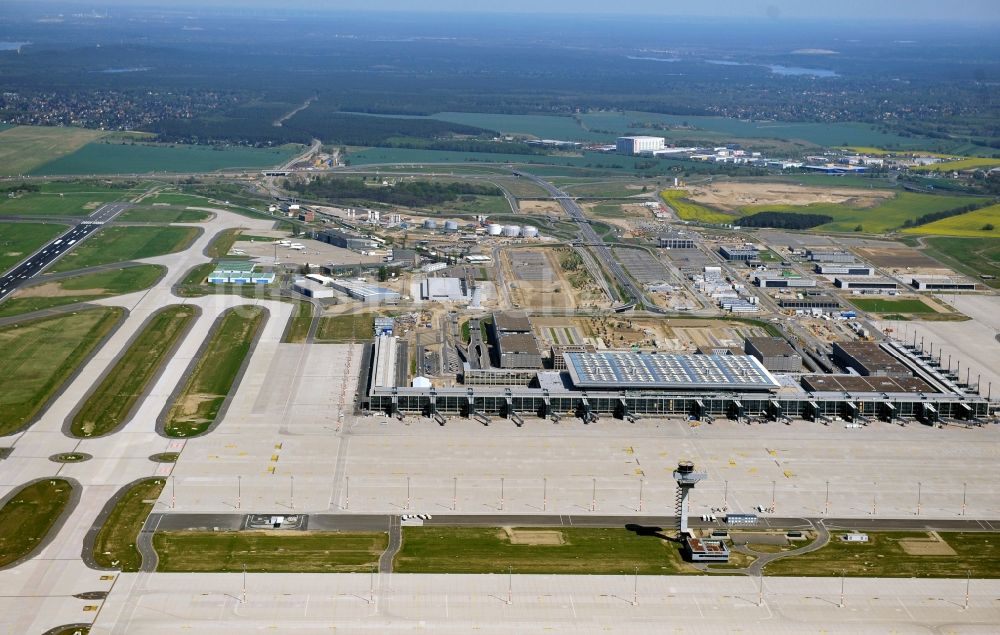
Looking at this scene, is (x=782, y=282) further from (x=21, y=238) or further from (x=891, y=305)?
(x=21, y=238)

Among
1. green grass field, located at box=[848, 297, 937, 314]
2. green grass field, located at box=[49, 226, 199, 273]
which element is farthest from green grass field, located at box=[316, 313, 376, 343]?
green grass field, located at box=[848, 297, 937, 314]

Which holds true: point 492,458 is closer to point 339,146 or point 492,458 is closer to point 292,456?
point 292,456

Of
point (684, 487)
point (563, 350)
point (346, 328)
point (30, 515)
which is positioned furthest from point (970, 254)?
point (30, 515)

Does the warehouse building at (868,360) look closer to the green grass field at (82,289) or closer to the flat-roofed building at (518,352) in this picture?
the flat-roofed building at (518,352)

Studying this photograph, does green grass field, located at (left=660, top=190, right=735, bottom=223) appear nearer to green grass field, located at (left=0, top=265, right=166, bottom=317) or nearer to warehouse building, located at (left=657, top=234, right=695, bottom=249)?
warehouse building, located at (left=657, top=234, right=695, bottom=249)

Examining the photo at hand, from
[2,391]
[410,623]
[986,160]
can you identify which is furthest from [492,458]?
[986,160]

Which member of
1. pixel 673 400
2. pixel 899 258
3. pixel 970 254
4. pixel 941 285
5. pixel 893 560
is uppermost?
pixel 673 400

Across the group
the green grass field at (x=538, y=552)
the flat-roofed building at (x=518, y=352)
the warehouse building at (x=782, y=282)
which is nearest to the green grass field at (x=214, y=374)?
the flat-roofed building at (x=518, y=352)
